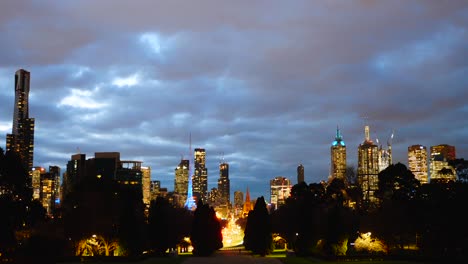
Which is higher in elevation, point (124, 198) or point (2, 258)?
point (124, 198)

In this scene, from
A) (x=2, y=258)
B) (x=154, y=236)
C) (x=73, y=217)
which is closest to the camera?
(x=2, y=258)

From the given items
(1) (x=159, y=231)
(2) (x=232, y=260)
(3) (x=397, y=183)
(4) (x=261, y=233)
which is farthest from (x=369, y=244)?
(1) (x=159, y=231)

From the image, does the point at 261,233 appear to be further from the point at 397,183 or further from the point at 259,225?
the point at 397,183

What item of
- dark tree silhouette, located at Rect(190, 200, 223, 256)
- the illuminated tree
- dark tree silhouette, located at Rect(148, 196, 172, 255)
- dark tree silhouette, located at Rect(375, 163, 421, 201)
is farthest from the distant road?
dark tree silhouette, located at Rect(375, 163, 421, 201)

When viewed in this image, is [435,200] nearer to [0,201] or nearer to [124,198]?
[124,198]

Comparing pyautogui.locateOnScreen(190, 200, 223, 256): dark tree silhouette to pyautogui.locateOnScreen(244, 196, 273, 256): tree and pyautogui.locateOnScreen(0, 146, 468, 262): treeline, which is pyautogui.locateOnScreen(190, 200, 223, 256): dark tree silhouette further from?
pyautogui.locateOnScreen(244, 196, 273, 256): tree

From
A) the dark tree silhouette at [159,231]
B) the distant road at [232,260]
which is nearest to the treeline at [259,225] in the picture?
the dark tree silhouette at [159,231]

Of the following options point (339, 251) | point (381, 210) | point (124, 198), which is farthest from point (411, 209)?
point (124, 198)

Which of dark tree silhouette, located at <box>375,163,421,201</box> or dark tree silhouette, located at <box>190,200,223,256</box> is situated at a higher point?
dark tree silhouette, located at <box>375,163,421,201</box>

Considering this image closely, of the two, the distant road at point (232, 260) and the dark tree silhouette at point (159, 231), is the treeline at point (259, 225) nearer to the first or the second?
the dark tree silhouette at point (159, 231)

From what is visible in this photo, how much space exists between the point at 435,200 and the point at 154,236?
40163 millimetres

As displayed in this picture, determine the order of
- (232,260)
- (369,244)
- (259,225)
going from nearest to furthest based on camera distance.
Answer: (232,260) → (369,244) → (259,225)

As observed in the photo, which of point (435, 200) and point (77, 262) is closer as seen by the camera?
point (77, 262)

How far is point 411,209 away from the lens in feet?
262
